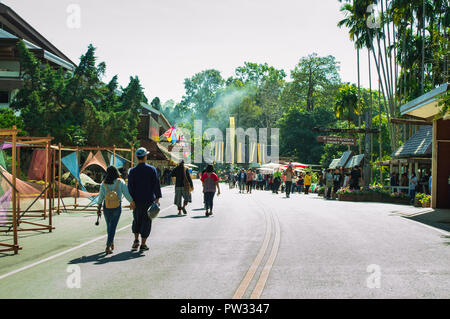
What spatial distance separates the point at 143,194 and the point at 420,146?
71.9 feet

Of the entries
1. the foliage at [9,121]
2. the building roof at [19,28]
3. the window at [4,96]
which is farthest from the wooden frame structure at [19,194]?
the building roof at [19,28]

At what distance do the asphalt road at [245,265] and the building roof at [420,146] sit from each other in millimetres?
14463

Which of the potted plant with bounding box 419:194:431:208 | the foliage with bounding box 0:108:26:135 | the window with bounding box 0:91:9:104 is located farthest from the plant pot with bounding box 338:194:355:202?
the window with bounding box 0:91:9:104

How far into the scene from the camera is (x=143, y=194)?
9188 mm

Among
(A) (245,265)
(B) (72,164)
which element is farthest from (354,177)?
(A) (245,265)

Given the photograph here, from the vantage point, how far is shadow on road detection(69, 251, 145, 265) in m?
8.22

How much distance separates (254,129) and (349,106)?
3440cm

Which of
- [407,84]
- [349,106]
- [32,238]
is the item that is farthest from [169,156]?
[32,238]

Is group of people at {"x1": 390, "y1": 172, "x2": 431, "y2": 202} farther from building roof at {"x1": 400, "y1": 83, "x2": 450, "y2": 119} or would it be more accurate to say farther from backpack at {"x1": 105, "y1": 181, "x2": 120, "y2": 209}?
backpack at {"x1": 105, "y1": 181, "x2": 120, "y2": 209}

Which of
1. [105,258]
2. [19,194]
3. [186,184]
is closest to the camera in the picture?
[105,258]

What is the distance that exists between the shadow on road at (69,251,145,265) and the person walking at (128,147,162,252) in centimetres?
35

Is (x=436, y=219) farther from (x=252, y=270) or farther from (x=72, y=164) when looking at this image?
(x=72, y=164)

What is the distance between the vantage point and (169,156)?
201 feet

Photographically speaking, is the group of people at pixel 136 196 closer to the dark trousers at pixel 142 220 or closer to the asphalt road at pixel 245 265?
the dark trousers at pixel 142 220
